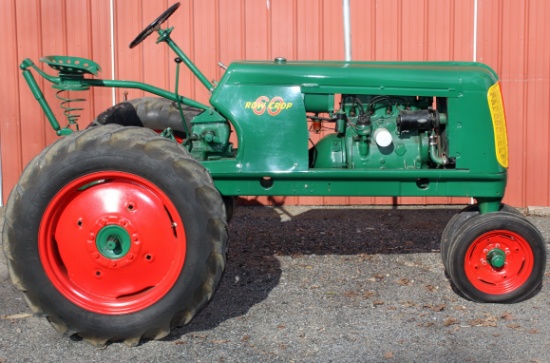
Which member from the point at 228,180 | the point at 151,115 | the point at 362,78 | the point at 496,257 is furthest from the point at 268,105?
the point at 496,257

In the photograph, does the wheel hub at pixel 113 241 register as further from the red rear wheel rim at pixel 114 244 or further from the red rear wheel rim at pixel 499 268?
the red rear wheel rim at pixel 499 268

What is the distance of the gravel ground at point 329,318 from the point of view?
4.55 meters

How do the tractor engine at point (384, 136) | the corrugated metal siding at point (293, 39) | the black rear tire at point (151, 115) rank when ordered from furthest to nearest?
the corrugated metal siding at point (293, 39), the black rear tire at point (151, 115), the tractor engine at point (384, 136)

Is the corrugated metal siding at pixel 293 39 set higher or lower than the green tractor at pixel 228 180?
higher

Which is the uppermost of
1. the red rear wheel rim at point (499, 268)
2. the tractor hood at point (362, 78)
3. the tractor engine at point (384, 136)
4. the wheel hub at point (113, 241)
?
the tractor hood at point (362, 78)

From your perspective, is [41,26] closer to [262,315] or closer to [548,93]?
[262,315]

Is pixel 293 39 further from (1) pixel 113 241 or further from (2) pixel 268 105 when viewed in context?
(1) pixel 113 241

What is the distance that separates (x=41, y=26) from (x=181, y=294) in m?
4.78

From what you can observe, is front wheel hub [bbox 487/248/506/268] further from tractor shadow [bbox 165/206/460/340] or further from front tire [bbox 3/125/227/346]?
front tire [bbox 3/125/227/346]

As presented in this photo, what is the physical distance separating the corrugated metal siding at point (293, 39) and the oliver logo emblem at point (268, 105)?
3.17 m

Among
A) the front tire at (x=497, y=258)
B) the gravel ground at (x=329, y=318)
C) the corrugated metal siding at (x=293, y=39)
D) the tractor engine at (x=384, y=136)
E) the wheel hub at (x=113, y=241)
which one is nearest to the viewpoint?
the gravel ground at (x=329, y=318)

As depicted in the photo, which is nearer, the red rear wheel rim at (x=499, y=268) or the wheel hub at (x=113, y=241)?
the wheel hub at (x=113, y=241)

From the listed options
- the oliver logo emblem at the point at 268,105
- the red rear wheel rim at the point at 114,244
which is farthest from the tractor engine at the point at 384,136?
the red rear wheel rim at the point at 114,244

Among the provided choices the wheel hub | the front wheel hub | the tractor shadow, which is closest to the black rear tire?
the tractor shadow
